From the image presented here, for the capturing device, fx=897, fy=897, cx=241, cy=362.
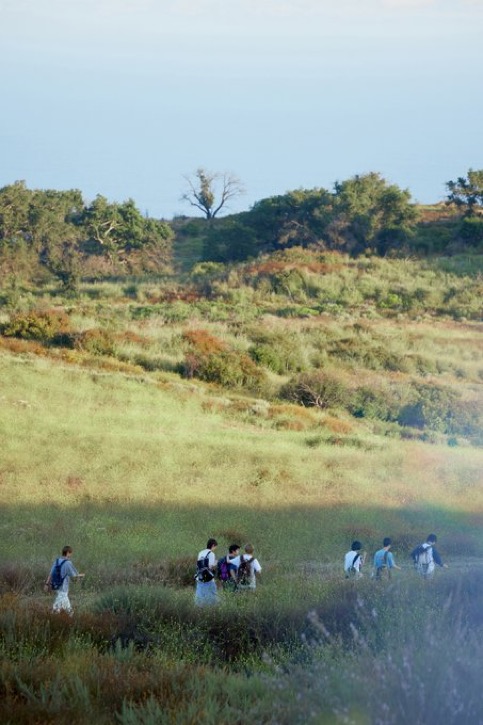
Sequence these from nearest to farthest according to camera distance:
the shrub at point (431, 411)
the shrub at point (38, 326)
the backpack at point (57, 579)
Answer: the backpack at point (57, 579) < the shrub at point (431, 411) < the shrub at point (38, 326)

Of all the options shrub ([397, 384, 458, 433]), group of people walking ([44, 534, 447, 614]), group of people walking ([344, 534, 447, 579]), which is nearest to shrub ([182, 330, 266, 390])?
shrub ([397, 384, 458, 433])

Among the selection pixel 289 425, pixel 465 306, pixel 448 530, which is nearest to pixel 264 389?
pixel 289 425

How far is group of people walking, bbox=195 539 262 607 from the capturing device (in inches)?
475

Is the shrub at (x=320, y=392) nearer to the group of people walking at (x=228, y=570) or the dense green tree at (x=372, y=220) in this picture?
the group of people walking at (x=228, y=570)

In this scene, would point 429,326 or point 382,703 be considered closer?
point 382,703

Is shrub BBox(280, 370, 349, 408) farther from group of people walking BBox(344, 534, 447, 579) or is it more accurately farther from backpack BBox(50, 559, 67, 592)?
backpack BBox(50, 559, 67, 592)

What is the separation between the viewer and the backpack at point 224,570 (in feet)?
43.3

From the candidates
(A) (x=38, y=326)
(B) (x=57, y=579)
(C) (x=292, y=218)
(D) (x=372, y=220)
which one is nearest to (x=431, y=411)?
(A) (x=38, y=326)

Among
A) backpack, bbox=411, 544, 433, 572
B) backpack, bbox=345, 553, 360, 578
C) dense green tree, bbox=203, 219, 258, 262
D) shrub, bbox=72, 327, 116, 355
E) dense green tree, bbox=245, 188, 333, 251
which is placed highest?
dense green tree, bbox=245, 188, 333, 251

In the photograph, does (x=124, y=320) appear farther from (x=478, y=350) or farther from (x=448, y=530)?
(x=448, y=530)

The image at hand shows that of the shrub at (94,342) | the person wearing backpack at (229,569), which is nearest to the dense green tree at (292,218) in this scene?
the shrub at (94,342)

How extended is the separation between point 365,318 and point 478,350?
809 cm

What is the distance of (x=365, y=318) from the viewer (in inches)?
1909

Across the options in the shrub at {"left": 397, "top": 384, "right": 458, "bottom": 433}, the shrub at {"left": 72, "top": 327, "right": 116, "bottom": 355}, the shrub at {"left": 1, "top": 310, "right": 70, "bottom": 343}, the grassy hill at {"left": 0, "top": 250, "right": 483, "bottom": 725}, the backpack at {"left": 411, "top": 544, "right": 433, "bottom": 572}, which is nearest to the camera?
the grassy hill at {"left": 0, "top": 250, "right": 483, "bottom": 725}
